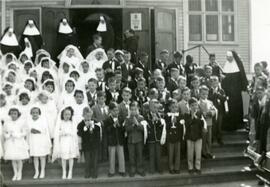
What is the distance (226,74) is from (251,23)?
2.45m

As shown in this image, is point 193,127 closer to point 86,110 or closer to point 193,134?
point 193,134

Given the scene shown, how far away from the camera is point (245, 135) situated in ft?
23.8

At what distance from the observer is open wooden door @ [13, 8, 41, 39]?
360 inches

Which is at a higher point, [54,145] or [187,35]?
[187,35]

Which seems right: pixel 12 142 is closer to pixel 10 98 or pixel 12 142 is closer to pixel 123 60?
pixel 10 98

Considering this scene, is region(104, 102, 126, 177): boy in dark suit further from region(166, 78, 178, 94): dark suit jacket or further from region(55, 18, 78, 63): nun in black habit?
region(55, 18, 78, 63): nun in black habit

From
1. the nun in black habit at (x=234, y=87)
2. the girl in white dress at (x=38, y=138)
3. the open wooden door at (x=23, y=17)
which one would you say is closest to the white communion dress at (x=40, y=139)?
the girl in white dress at (x=38, y=138)

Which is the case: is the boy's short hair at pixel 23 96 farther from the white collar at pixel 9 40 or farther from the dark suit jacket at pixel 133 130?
the white collar at pixel 9 40

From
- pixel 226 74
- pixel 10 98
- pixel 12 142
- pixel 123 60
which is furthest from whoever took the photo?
pixel 226 74

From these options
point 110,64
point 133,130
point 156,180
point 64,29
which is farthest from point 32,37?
point 156,180

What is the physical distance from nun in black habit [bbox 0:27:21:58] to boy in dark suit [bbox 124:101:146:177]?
280cm

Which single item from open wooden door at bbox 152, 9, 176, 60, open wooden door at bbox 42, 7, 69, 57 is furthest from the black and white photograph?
open wooden door at bbox 152, 9, 176, 60

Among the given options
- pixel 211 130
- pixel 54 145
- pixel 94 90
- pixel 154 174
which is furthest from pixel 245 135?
pixel 54 145

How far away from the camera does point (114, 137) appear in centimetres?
593
